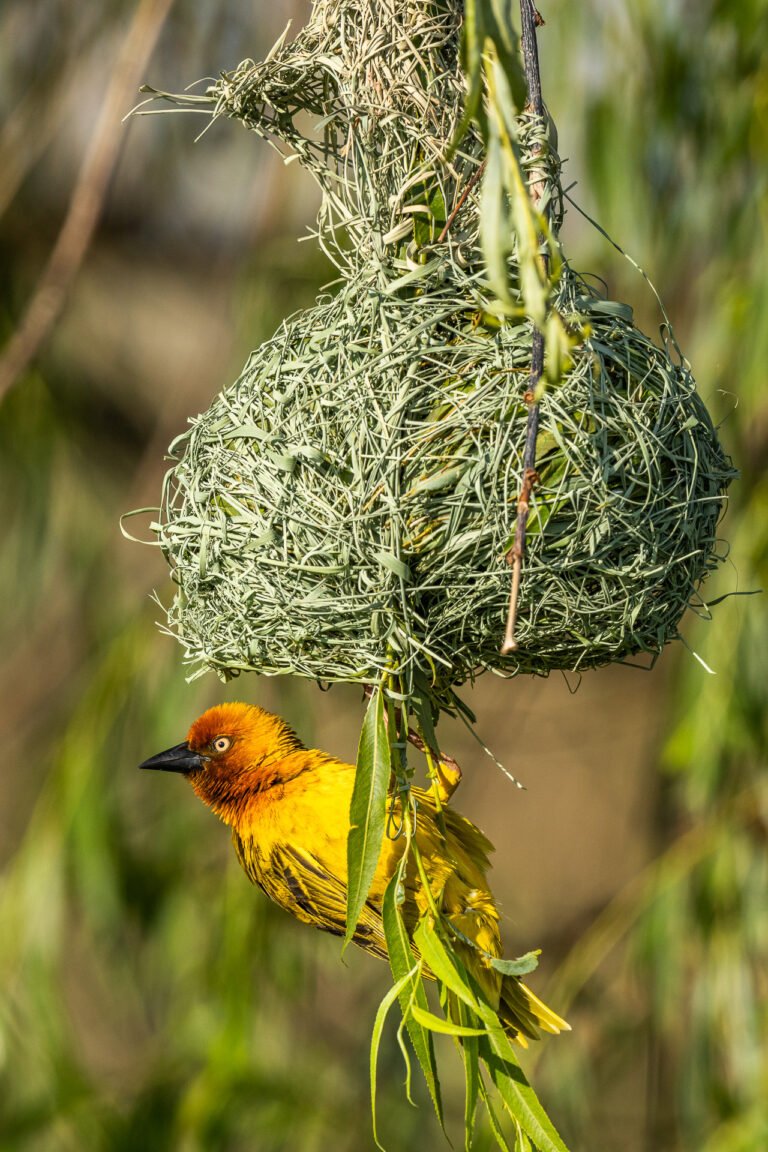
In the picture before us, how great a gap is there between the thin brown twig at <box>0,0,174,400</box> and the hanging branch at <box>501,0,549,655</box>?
181cm

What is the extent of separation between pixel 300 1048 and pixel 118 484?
7.19ft

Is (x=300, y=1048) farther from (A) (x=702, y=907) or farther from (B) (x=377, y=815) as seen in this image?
(B) (x=377, y=815)

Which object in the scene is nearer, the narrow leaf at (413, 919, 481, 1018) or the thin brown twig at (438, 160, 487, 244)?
the narrow leaf at (413, 919, 481, 1018)

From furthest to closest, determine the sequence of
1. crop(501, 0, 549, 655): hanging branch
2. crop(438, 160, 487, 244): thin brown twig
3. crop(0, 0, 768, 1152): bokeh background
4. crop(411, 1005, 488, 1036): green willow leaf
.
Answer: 1. crop(0, 0, 768, 1152): bokeh background
2. crop(438, 160, 487, 244): thin brown twig
3. crop(411, 1005, 488, 1036): green willow leaf
4. crop(501, 0, 549, 655): hanging branch

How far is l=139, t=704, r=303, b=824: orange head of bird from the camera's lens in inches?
85.7

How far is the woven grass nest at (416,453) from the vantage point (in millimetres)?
1647

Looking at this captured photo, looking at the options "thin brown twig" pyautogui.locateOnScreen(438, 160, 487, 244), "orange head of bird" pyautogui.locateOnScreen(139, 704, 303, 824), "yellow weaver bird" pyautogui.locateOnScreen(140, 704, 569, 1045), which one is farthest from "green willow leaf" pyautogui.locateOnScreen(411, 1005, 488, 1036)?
"thin brown twig" pyautogui.locateOnScreen(438, 160, 487, 244)

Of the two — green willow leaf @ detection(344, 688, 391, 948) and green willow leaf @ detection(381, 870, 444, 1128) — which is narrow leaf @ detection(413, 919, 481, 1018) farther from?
green willow leaf @ detection(344, 688, 391, 948)

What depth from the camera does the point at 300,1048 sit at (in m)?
4.04

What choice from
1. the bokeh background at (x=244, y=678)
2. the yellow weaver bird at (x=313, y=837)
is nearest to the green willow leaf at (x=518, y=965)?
the yellow weaver bird at (x=313, y=837)

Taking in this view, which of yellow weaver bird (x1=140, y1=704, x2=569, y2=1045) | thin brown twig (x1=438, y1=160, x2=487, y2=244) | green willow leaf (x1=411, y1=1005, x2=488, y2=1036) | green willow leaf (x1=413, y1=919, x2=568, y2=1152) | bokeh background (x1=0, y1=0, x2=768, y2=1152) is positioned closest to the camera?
green willow leaf (x1=411, y1=1005, x2=488, y2=1036)

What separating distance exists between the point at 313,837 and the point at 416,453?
2.82 feet

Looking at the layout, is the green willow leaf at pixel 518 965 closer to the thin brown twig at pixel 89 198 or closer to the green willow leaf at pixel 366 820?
the green willow leaf at pixel 366 820

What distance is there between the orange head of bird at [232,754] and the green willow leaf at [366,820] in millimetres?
670
